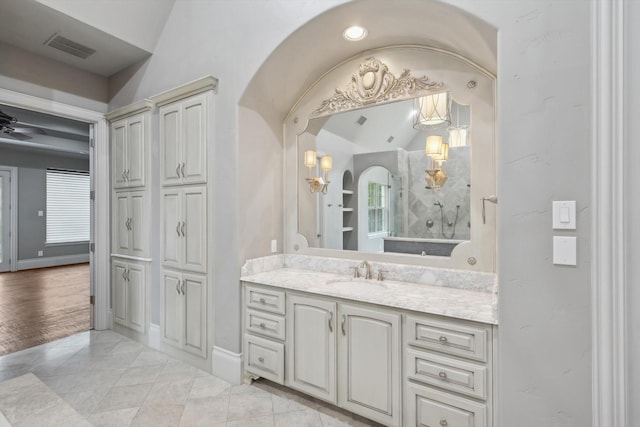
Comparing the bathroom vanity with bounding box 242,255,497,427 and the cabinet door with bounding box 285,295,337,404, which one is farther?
the cabinet door with bounding box 285,295,337,404

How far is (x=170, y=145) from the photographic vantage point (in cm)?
299

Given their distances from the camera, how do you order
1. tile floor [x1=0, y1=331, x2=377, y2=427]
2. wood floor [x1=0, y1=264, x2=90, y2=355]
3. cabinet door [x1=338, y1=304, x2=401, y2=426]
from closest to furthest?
cabinet door [x1=338, y1=304, x2=401, y2=426] → tile floor [x1=0, y1=331, x2=377, y2=427] → wood floor [x1=0, y1=264, x2=90, y2=355]

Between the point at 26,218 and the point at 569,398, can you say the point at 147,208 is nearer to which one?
the point at 569,398

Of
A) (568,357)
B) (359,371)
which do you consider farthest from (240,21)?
(568,357)

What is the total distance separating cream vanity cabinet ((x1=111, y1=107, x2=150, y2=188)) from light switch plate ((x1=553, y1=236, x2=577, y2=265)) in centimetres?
336

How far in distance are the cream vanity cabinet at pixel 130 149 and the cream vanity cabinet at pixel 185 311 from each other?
1089 millimetres

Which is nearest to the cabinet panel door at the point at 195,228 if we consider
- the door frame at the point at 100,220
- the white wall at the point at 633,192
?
the door frame at the point at 100,220

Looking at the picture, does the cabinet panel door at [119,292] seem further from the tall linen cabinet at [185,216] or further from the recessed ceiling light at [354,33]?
the recessed ceiling light at [354,33]

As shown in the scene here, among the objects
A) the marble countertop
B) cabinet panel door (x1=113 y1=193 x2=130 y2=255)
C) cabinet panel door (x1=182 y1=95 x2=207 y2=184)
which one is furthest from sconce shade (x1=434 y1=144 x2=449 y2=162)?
cabinet panel door (x1=113 y1=193 x2=130 y2=255)

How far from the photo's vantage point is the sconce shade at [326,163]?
283 cm

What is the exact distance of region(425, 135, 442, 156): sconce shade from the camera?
7.50 ft

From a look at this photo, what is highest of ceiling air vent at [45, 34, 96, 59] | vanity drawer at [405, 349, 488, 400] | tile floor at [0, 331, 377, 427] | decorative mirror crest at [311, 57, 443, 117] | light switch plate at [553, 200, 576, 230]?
ceiling air vent at [45, 34, 96, 59]

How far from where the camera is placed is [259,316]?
2445mm

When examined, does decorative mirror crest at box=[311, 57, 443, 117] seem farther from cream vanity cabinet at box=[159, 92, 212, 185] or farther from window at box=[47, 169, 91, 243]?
window at box=[47, 169, 91, 243]
